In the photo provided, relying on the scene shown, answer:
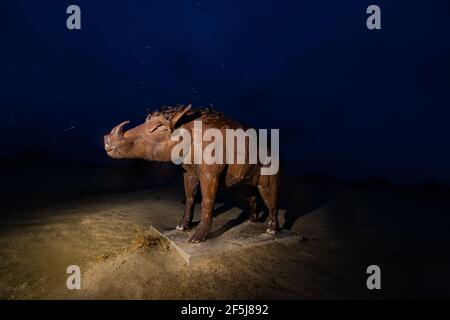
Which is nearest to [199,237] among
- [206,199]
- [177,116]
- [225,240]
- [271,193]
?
[225,240]

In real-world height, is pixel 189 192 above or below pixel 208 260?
above

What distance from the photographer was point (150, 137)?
404 cm

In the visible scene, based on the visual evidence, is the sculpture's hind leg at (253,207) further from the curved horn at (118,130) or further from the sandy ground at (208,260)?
the curved horn at (118,130)

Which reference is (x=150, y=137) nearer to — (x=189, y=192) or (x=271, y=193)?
(x=189, y=192)

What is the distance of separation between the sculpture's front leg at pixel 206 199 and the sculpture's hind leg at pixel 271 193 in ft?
2.68

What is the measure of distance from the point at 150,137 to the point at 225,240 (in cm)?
165

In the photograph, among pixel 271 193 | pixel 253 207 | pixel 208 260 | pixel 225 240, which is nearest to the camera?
pixel 208 260

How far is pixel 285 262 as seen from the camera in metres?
4.06

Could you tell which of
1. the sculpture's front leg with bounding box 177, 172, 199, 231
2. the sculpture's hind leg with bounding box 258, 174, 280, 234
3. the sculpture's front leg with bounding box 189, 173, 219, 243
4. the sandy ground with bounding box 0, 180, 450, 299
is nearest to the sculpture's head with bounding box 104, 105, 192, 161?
the sculpture's front leg with bounding box 189, 173, 219, 243

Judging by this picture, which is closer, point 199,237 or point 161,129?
point 161,129

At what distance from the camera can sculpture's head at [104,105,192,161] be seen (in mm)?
3955
